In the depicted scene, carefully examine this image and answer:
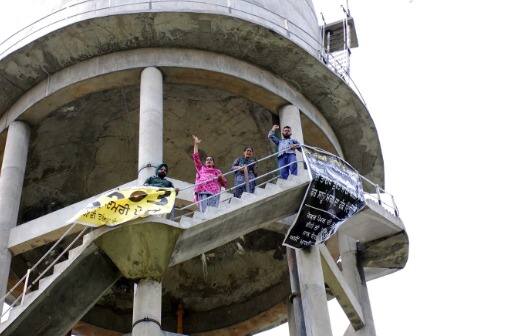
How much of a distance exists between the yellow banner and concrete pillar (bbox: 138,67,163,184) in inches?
43.1

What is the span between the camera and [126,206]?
1403cm

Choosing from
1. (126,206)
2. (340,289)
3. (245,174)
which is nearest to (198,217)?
(126,206)

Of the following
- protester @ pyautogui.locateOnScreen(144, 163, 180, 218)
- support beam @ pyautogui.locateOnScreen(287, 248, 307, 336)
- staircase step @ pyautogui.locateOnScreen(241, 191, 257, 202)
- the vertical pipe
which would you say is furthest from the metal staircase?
the vertical pipe

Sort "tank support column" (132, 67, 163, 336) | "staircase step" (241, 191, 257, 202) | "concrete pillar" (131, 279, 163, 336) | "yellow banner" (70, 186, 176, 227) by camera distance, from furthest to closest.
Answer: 1. "staircase step" (241, 191, 257, 202)
2. "yellow banner" (70, 186, 176, 227)
3. "tank support column" (132, 67, 163, 336)
4. "concrete pillar" (131, 279, 163, 336)

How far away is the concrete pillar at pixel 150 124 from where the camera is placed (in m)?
15.6

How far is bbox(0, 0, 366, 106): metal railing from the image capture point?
58.3ft

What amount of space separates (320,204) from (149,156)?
354cm

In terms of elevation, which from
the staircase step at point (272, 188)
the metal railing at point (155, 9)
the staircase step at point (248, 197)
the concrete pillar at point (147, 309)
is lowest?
the concrete pillar at point (147, 309)

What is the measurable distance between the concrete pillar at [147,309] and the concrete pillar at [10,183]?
9.74ft

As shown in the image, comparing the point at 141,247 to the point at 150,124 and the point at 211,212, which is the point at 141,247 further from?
the point at 150,124

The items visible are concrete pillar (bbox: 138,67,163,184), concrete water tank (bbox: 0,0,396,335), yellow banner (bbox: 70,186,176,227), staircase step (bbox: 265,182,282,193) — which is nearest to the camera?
yellow banner (bbox: 70,186,176,227)

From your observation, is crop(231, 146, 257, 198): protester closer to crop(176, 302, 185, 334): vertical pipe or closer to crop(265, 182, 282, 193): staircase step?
crop(265, 182, 282, 193): staircase step

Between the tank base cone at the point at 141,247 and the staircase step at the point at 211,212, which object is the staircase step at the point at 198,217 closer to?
the staircase step at the point at 211,212

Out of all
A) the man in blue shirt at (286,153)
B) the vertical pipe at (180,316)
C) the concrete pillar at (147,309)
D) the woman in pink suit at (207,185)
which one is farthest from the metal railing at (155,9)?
the vertical pipe at (180,316)
